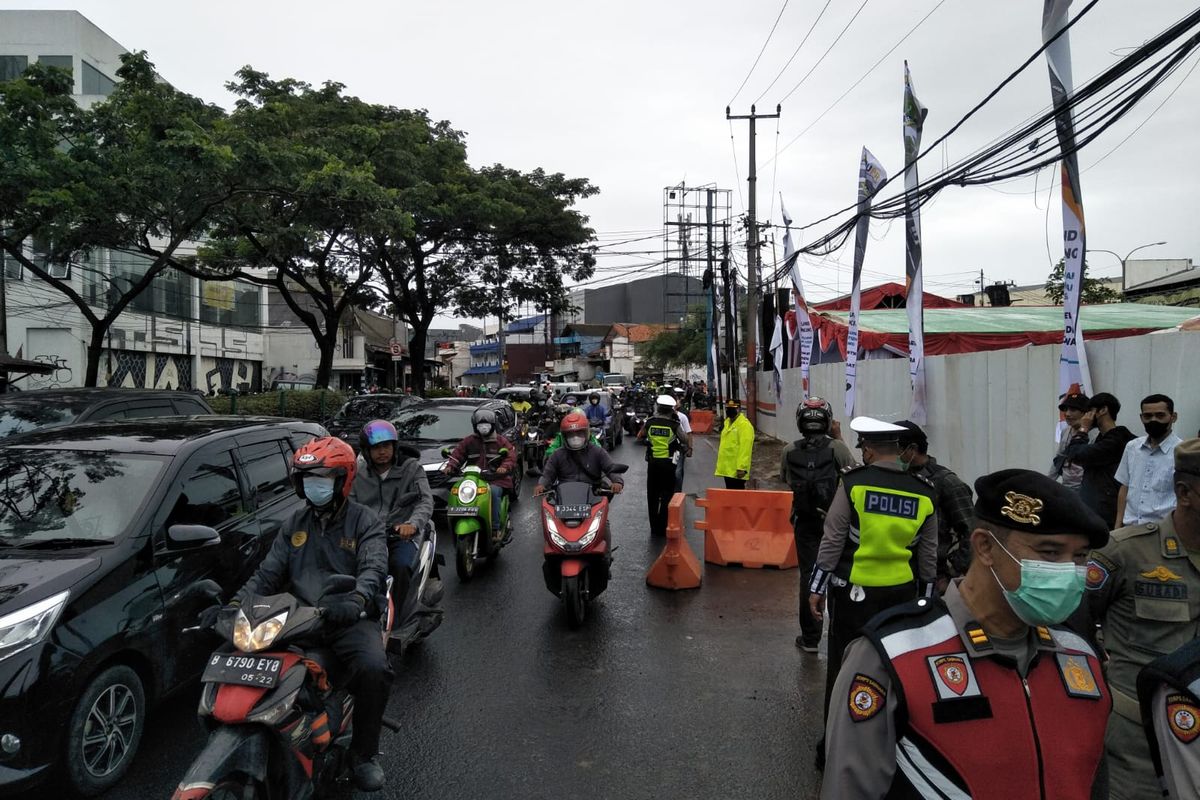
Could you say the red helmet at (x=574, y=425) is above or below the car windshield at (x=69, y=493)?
above

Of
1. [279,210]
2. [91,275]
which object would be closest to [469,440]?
[279,210]

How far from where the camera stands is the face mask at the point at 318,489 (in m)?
3.85

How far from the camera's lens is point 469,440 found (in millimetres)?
8945

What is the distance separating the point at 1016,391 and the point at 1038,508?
8.55 meters

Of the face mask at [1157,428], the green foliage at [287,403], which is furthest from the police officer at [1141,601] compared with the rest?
the green foliage at [287,403]

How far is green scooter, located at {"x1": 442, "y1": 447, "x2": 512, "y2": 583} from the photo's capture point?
8.04 metres

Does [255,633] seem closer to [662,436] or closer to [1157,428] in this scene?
[1157,428]

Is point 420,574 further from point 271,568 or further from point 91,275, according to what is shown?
point 91,275

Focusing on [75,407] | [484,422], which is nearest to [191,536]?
[484,422]

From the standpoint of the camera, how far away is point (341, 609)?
347 centimetres

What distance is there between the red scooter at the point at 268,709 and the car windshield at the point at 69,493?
4.78 feet

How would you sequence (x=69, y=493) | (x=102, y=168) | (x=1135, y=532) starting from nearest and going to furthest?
(x=1135, y=532)
(x=69, y=493)
(x=102, y=168)

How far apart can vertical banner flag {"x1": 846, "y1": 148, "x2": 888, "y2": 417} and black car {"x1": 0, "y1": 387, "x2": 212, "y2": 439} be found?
1014 cm

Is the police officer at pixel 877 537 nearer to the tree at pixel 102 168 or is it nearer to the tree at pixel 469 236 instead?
the tree at pixel 102 168
